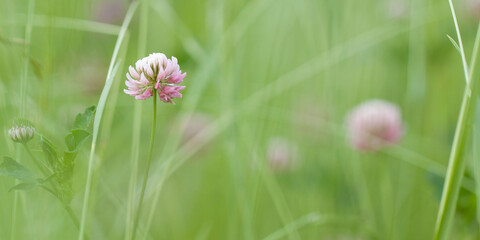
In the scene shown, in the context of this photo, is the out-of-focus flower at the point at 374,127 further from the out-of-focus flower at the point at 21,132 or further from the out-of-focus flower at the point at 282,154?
the out-of-focus flower at the point at 21,132

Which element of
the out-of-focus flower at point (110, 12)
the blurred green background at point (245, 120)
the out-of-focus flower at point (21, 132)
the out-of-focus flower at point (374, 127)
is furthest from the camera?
the out-of-focus flower at point (110, 12)

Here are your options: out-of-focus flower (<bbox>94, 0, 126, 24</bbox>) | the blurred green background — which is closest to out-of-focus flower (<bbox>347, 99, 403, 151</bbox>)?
the blurred green background

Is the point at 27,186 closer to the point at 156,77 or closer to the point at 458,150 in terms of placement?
the point at 156,77

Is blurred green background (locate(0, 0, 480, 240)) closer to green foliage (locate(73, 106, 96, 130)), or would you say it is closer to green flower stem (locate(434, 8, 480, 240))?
green foliage (locate(73, 106, 96, 130))

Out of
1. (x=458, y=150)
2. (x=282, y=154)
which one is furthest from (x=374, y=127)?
(x=458, y=150)

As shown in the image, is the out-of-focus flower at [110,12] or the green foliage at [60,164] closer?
the green foliage at [60,164]

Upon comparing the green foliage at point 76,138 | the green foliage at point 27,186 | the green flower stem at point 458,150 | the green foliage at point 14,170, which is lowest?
the green flower stem at point 458,150

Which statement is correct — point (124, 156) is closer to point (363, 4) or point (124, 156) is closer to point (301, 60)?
point (301, 60)

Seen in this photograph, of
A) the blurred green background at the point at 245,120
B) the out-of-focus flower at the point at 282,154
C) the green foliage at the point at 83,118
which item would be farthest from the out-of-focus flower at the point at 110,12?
the green foliage at the point at 83,118
